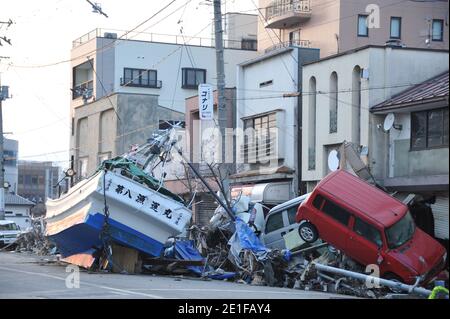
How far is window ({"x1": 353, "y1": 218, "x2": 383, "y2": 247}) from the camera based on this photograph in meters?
18.9

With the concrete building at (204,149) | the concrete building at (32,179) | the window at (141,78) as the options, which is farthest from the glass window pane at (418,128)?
the concrete building at (32,179)

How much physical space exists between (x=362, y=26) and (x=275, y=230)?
24.6 metres

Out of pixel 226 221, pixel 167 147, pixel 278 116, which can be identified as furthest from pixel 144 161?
pixel 278 116

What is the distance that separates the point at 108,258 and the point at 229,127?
15177 millimetres

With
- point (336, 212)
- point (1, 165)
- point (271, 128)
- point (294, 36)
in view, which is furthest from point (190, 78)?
point (336, 212)

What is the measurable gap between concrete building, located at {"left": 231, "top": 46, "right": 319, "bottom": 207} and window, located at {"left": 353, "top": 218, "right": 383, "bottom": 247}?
35.8 feet

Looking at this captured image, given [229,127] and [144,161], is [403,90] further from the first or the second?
[229,127]

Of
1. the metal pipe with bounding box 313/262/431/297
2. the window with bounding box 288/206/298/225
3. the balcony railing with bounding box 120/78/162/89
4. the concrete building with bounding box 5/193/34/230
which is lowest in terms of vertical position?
the concrete building with bounding box 5/193/34/230

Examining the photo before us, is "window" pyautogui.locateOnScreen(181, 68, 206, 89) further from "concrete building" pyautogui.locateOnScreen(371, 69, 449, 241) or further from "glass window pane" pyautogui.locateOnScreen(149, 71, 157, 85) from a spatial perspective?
"concrete building" pyautogui.locateOnScreen(371, 69, 449, 241)

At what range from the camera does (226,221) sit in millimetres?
23984

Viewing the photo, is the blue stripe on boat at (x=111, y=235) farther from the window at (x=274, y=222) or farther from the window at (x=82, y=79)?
the window at (x=82, y=79)

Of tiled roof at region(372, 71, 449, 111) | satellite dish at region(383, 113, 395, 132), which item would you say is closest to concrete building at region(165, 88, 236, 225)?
satellite dish at region(383, 113, 395, 132)

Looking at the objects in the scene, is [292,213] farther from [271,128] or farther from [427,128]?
[271,128]

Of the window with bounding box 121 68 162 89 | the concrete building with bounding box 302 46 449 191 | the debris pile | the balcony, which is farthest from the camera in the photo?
the window with bounding box 121 68 162 89
